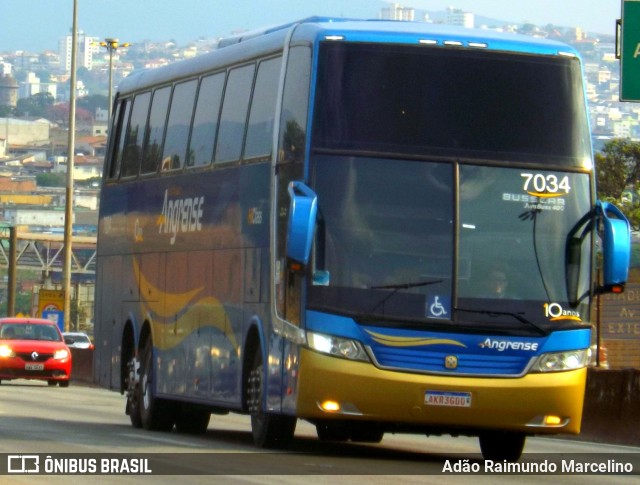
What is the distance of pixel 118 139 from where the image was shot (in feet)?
79.4

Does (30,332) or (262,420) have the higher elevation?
(262,420)

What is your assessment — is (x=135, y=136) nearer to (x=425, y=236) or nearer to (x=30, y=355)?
(x=425, y=236)

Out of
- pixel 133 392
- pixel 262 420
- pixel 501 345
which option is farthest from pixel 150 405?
pixel 501 345

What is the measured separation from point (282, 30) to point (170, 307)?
4.36 metres


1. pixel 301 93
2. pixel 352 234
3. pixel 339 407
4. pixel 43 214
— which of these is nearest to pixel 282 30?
A: pixel 301 93

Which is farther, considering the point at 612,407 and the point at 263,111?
the point at 612,407

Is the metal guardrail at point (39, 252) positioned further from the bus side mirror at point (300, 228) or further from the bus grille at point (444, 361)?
the bus side mirror at point (300, 228)

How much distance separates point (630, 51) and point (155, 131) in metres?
5.59

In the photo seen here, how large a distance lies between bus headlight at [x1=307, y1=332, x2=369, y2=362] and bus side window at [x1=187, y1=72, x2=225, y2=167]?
424 centimetres

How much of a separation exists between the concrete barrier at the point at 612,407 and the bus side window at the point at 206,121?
571 cm

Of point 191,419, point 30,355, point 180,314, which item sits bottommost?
point 30,355

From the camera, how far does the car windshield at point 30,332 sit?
135ft

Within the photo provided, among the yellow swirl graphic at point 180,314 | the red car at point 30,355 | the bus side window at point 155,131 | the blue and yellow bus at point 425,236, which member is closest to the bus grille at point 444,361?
the blue and yellow bus at point 425,236

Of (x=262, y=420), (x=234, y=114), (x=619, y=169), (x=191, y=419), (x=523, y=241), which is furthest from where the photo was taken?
(x=619, y=169)
